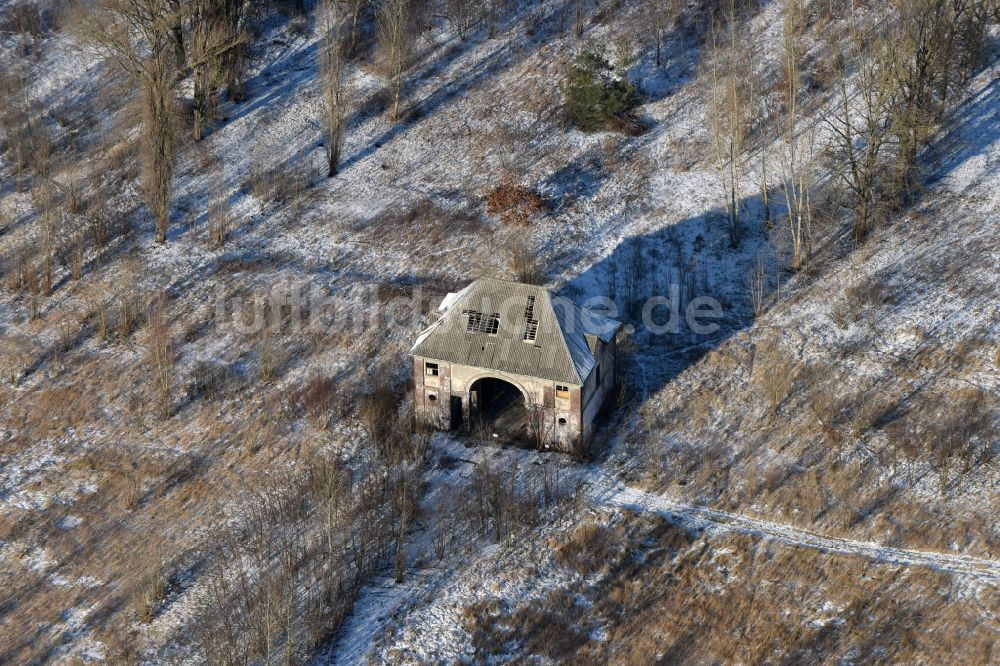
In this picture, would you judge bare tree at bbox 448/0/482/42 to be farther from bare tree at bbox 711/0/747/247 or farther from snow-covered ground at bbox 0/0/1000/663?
bare tree at bbox 711/0/747/247

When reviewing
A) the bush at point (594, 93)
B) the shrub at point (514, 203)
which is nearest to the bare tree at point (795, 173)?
the bush at point (594, 93)

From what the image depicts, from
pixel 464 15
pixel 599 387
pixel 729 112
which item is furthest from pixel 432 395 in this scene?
pixel 464 15

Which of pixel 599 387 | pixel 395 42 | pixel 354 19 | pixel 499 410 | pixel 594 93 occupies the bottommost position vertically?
pixel 499 410

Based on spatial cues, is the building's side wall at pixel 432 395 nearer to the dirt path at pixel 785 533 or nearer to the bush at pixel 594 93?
the dirt path at pixel 785 533

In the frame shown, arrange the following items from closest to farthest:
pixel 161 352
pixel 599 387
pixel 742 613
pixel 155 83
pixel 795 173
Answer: pixel 742 613, pixel 599 387, pixel 161 352, pixel 155 83, pixel 795 173

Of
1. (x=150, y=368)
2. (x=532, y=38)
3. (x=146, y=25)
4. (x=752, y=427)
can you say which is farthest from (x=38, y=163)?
(x=752, y=427)

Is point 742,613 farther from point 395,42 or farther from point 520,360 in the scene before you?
point 395,42

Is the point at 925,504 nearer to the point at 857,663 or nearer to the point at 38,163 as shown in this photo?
the point at 857,663
